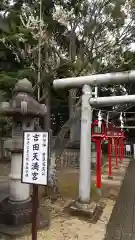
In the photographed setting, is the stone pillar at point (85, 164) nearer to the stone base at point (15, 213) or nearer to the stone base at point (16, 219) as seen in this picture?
the stone base at point (16, 219)

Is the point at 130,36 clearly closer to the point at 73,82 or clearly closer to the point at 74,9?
the point at 74,9

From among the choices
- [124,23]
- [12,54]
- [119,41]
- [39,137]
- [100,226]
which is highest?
[124,23]

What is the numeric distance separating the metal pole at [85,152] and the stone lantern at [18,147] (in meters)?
1.10

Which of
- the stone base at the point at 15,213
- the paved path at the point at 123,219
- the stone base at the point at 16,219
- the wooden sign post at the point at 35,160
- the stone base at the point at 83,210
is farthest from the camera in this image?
the stone base at the point at 83,210

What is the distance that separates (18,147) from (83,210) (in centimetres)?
200

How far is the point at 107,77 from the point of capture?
16.8 ft

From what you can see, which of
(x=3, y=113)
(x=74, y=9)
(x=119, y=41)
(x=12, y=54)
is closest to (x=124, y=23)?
(x=119, y=41)

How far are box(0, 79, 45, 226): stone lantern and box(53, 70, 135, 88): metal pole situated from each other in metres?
1.11

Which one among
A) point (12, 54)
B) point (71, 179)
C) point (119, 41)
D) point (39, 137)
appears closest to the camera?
point (39, 137)

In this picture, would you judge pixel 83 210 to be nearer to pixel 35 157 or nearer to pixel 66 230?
pixel 66 230

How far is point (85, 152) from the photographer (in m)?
5.22

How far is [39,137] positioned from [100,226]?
2538mm

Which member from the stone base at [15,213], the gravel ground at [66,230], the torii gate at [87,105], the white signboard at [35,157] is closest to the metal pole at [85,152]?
the torii gate at [87,105]

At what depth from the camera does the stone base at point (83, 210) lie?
4.90 meters
